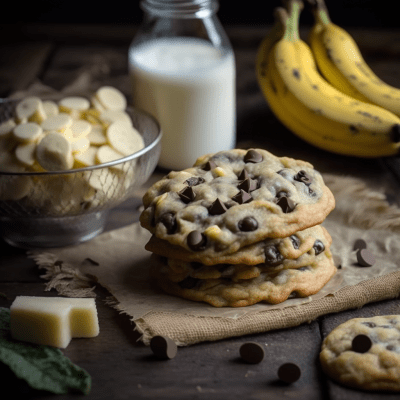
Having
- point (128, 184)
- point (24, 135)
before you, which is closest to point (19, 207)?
point (24, 135)

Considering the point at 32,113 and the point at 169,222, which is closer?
the point at 169,222

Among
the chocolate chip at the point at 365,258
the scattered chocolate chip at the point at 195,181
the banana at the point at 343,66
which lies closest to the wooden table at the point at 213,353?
the chocolate chip at the point at 365,258

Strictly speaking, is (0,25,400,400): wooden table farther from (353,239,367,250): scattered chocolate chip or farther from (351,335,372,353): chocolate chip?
(353,239,367,250): scattered chocolate chip

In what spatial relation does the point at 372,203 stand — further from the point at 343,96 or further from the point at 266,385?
the point at 266,385

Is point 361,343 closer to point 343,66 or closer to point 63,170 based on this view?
point 63,170

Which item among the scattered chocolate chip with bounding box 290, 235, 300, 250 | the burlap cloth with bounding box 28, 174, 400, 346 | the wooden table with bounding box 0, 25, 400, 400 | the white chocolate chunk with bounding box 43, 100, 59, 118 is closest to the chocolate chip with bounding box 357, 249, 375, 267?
the burlap cloth with bounding box 28, 174, 400, 346

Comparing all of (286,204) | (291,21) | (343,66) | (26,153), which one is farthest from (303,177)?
(291,21)

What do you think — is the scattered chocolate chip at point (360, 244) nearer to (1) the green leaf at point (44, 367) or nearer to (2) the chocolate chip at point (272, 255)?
(2) the chocolate chip at point (272, 255)
